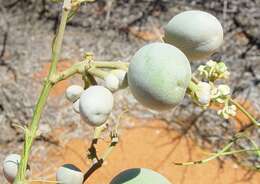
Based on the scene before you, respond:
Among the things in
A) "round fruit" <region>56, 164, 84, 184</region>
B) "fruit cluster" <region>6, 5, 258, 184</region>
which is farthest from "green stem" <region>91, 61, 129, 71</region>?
"round fruit" <region>56, 164, 84, 184</region>

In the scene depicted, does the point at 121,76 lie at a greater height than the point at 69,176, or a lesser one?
greater

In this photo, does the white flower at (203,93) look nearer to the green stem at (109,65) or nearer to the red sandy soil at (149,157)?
the green stem at (109,65)

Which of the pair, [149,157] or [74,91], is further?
[149,157]

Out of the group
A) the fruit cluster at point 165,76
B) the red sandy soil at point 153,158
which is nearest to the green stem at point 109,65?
the fruit cluster at point 165,76

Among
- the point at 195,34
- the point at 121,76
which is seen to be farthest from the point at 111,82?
the point at 195,34

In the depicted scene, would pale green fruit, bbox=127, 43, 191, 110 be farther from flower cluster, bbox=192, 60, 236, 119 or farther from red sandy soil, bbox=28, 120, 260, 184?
red sandy soil, bbox=28, 120, 260, 184

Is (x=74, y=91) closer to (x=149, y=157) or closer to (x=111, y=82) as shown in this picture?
(x=111, y=82)

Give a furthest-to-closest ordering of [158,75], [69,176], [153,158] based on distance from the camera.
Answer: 1. [153,158]
2. [69,176]
3. [158,75]
